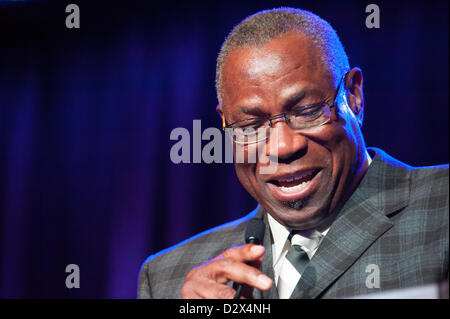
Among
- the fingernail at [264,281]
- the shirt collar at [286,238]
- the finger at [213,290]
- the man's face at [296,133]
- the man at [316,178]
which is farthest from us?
the shirt collar at [286,238]

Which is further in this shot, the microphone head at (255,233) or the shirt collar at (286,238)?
the shirt collar at (286,238)

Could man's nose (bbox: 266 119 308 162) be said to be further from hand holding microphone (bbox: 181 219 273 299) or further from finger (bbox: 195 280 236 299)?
finger (bbox: 195 280 236 299)

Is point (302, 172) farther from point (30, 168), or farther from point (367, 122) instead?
point (30, 168)

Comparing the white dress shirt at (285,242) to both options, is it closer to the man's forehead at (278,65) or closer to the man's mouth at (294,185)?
the man's mouth at (294,185)

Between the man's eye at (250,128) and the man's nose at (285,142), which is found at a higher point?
the man's eye at (250,128)

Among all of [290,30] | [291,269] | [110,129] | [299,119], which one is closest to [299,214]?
[291,269]

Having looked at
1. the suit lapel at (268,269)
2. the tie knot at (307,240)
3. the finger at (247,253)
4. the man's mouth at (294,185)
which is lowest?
the suit lapel at (268,269)

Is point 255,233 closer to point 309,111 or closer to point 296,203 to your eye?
point 296,203

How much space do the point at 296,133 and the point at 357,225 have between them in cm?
35

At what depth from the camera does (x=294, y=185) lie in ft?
5.56

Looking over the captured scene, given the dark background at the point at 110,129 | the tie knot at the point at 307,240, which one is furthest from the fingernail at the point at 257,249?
the dark background at the point at 110,129

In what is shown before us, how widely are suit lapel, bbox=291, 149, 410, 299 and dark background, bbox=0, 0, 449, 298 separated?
0.86 metres

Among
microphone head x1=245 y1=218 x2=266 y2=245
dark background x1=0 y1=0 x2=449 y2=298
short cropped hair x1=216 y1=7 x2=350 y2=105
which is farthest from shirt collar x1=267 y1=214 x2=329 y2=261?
dark background x1=0 y1=0 x2=449 y2=298

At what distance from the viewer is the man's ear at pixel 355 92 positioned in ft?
5.87
